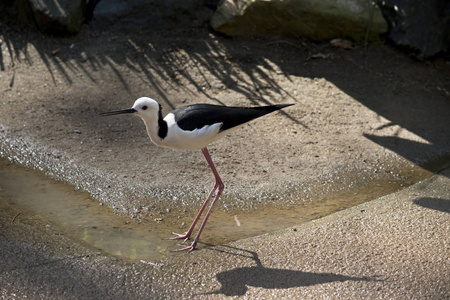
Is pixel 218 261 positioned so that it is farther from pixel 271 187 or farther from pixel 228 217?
pixel 271 187

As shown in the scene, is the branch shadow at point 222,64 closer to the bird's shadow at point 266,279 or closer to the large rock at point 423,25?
the large rock at point 423,25

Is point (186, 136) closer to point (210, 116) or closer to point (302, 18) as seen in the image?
point (210, 116)

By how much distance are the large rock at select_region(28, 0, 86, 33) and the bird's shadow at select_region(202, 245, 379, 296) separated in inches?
170

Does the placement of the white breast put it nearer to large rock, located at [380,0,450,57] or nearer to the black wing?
the black wing

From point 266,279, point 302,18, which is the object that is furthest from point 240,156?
point 302,18

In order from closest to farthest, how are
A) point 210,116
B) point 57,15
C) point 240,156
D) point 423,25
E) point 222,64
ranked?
point 210,116
point 240,156
point 222,64
point 57,15
point 423,25

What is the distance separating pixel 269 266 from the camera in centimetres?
329

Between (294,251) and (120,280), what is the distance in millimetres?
1153

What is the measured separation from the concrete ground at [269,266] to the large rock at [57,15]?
335 centimetres

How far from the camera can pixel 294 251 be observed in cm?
342

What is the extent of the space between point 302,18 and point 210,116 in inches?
127

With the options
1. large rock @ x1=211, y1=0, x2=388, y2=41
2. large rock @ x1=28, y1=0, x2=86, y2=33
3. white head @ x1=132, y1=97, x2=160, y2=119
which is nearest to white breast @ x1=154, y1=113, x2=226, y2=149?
white head @ x1=132, y1=97, x2=160, y2=119

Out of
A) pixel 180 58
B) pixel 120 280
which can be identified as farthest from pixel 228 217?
pixel 180 58

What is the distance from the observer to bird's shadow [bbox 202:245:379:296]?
3.09m
